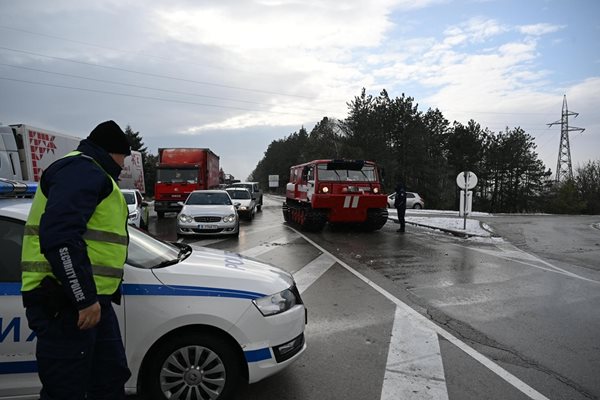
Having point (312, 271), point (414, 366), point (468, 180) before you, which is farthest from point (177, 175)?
point (414, 366)

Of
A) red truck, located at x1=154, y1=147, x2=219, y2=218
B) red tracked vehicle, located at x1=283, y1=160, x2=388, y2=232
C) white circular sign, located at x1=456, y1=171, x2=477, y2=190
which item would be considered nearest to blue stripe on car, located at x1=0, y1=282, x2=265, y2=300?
red tracked vehicle, located at x1=283, y1=160, x2=388, y2=232

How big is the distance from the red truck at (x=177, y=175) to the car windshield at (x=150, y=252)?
17.9 metres

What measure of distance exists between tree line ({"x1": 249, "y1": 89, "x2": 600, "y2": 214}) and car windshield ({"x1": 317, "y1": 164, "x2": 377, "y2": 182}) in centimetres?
2983

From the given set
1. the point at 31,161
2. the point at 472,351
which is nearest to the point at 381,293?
the point at 472,351

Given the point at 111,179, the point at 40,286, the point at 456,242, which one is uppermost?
the point at 111,179

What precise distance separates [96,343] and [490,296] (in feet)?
20.4

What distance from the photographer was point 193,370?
3.11 meters

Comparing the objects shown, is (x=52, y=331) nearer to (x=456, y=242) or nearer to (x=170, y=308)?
(x=170, y=308)

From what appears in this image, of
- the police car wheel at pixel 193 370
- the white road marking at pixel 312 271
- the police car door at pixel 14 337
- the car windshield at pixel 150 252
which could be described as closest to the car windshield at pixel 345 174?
the white road marking at pixel 312 271

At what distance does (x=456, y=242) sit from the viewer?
13523 mm

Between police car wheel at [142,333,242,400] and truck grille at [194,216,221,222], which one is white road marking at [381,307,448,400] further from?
truck grille at [194,216,221,222]

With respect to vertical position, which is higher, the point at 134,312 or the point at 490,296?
the point at 134,312

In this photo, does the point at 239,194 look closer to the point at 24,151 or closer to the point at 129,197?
the point at 129,197

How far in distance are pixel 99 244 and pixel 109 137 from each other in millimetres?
627
